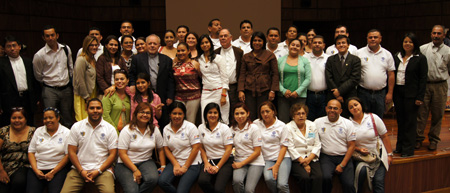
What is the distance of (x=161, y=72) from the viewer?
3.85 meters

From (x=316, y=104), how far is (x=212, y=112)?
45.9 inches

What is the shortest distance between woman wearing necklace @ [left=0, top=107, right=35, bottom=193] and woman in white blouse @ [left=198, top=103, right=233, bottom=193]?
1.40 metres

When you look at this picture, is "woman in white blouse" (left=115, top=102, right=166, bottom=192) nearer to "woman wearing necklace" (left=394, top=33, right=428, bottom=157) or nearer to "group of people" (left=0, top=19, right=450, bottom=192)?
"group of people" (left=0, top=19, right=450, bottom=192)

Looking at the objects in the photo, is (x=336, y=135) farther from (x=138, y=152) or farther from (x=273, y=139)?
(x=138, y=152)

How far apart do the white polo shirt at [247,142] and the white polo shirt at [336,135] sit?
57 centimetres

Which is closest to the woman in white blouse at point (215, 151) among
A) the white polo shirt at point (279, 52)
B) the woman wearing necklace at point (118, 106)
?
the woman wearing necklace at point (118, 106)

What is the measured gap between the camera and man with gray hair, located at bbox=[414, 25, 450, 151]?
4215 mm

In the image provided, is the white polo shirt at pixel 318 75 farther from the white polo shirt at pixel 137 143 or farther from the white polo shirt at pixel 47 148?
the white polo shirt at pixel 47 148

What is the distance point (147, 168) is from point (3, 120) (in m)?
1.67

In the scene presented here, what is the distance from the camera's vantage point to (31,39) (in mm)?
6641

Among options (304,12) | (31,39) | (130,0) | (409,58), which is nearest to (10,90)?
(31,39)

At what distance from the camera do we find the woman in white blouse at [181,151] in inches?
132

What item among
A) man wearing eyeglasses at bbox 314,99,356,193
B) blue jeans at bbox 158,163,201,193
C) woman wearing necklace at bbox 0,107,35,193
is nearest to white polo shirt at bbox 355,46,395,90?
man wearing eyeglasses at bbox 314,99,356,193

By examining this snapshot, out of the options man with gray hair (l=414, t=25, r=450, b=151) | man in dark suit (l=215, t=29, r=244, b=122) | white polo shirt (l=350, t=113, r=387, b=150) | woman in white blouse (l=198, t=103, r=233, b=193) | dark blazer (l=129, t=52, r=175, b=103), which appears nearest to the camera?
woman in white blouse (l=198, t=103, r=233, b=193)
